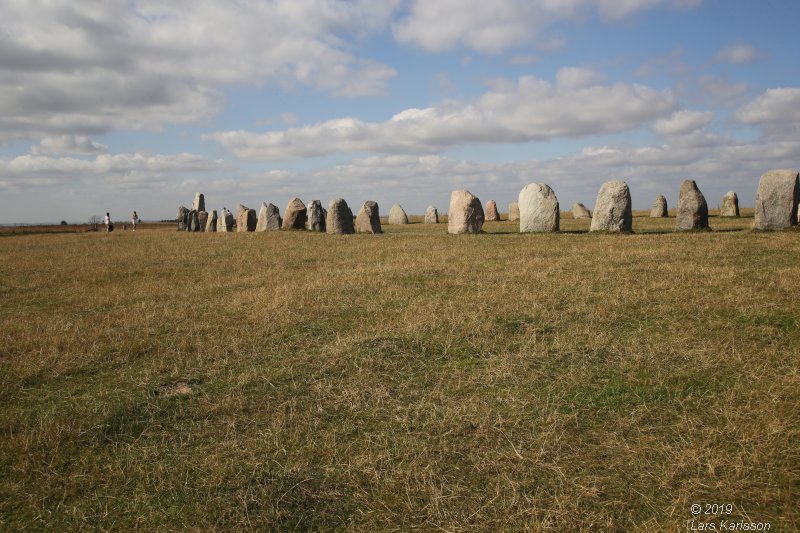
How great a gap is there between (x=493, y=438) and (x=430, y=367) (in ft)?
5.49

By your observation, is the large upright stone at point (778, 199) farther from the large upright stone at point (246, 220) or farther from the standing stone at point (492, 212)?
the large upright stone at point (246, 220)

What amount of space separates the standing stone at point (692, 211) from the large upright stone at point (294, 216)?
19.4m

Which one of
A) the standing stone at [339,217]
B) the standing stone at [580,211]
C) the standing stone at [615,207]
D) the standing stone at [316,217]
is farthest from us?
the standing stone at [580,211]

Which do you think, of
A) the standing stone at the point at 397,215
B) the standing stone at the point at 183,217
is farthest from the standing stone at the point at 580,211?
the standing stone at the point at 183,217

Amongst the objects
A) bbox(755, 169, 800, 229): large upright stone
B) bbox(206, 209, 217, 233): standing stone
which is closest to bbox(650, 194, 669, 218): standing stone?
bbox(755, 169, 800, 229): large upright stone

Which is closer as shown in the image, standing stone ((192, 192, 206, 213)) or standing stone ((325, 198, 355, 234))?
standing stone ((325, 198, 355, 234))

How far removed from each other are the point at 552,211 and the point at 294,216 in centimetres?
1506

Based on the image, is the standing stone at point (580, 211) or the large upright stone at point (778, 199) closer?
the large upright stone at point (778, 199)

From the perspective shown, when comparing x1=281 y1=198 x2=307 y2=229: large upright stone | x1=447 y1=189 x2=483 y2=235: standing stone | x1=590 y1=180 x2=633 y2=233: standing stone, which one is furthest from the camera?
x1=281 y1=198 x2=307 y2=229: large upright stone

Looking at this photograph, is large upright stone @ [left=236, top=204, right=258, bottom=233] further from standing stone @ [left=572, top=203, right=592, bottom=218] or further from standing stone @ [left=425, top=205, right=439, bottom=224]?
standing stone @ [left=572, top=203, right=592, bottom=218]

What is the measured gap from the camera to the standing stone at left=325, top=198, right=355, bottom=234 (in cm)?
2564

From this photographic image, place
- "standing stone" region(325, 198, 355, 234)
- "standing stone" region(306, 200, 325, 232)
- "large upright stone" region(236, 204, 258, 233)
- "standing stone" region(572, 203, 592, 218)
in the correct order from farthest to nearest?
"standing stone" region(572, 203, 592, 218) → "large upright stone" region(236, 204, 258, 233) → "standing stone" region(306, 200, 325, 232) → "standing stone" region(325, 198, 355, 234)

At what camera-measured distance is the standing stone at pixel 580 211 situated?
124 feet

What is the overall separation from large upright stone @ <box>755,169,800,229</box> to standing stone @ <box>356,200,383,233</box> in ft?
51.8
